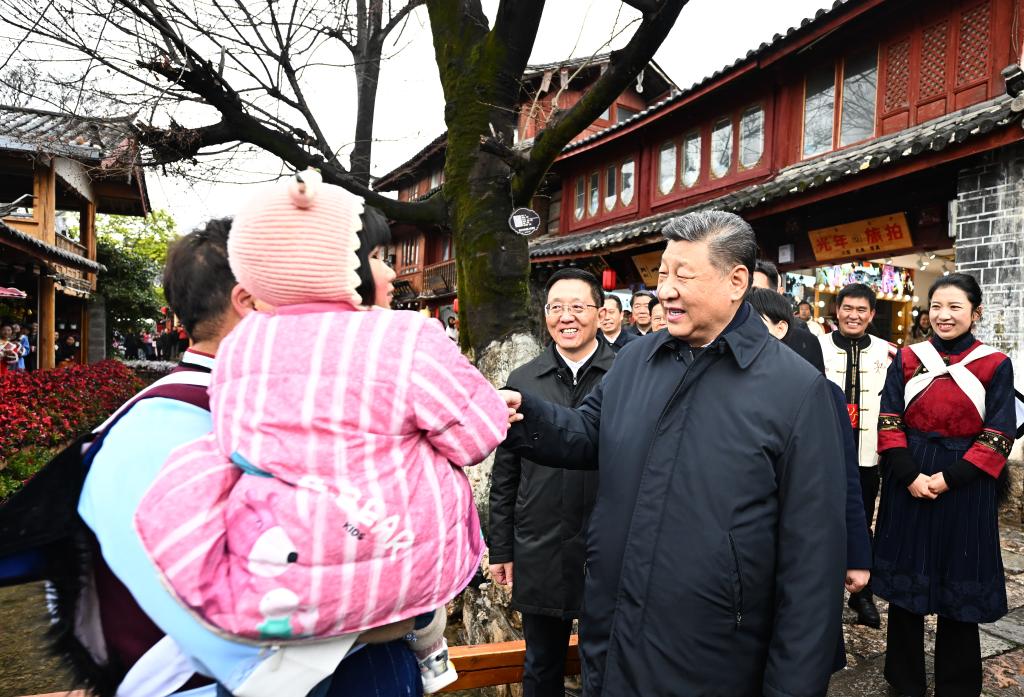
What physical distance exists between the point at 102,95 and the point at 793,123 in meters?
9.37

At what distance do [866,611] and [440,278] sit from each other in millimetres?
19165

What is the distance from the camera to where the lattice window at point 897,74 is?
8.37m

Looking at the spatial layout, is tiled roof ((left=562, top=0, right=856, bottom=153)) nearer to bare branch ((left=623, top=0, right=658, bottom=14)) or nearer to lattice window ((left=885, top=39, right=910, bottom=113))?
lattice window ((left=885, top=39, right=910, bottom=113))

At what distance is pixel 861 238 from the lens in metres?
8.20

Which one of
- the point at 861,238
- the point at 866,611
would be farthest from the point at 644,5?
the point at 861,238

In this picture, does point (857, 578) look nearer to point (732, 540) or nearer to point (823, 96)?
point (732, 540)

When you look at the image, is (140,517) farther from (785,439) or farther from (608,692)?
(785,439)

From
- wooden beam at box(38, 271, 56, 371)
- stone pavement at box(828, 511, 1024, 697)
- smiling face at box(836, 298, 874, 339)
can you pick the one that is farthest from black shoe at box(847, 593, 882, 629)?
wooden beam at box(38, 271, 56, 371)

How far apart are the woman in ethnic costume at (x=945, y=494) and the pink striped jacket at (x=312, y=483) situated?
3027 mm

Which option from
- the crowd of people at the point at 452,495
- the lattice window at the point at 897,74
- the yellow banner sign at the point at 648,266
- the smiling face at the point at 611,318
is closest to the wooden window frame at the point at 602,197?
the yellow banner sign at the point at 648,266

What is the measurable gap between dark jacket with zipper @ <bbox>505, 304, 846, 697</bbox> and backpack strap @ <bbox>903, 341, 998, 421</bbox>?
6.57 feet

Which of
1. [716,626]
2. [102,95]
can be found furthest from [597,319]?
[102,95]

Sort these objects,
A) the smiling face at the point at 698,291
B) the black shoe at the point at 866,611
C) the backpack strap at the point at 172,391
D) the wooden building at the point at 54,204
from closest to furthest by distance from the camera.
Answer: the backpack strap at the point at 172,391, the smiling face at the point at 698,291, the black shoe at the point at 866,611, the wooden building at the point at 54,204

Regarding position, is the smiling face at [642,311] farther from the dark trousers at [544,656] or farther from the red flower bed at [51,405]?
the red flower bed at [51,405]
